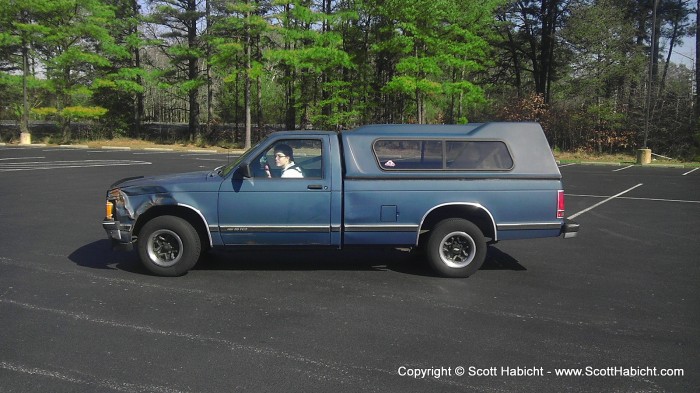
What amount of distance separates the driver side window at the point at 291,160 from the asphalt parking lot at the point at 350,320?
1.22 meters

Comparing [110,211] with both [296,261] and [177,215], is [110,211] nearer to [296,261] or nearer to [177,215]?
[177,215]

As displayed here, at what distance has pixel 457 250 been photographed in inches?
263

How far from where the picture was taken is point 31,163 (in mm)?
21359

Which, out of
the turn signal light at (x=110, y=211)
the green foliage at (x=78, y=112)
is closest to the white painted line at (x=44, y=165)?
the turn signal light at (x=110, y=211)

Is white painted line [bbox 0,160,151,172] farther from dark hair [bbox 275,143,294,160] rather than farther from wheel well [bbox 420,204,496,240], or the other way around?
wheel well [bbox 420,204,496,240]

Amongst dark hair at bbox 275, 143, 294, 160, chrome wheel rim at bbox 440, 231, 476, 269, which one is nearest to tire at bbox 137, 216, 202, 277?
dark hair at bbox 275, 143, 294, 160

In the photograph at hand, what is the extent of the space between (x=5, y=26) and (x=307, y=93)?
68.9 feet

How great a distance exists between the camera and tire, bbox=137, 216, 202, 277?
6.45 metres

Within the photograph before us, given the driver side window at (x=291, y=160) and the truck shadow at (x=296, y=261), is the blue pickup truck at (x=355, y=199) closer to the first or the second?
the driver side window at (x=291, y=160)

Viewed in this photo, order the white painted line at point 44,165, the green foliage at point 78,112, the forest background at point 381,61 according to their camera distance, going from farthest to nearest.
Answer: the green foliage at point 78,112, the forest background at point 381,61, the white painted line at point 44,165

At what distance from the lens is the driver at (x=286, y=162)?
6.58 m

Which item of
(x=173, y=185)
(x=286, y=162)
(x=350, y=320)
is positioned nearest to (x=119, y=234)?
(x=173, y=185)

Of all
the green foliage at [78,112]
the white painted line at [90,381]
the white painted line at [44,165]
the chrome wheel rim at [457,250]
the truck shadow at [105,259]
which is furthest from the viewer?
the green foliage at [78,112]

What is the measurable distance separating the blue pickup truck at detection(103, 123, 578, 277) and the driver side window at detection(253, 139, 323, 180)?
0.01 meters
